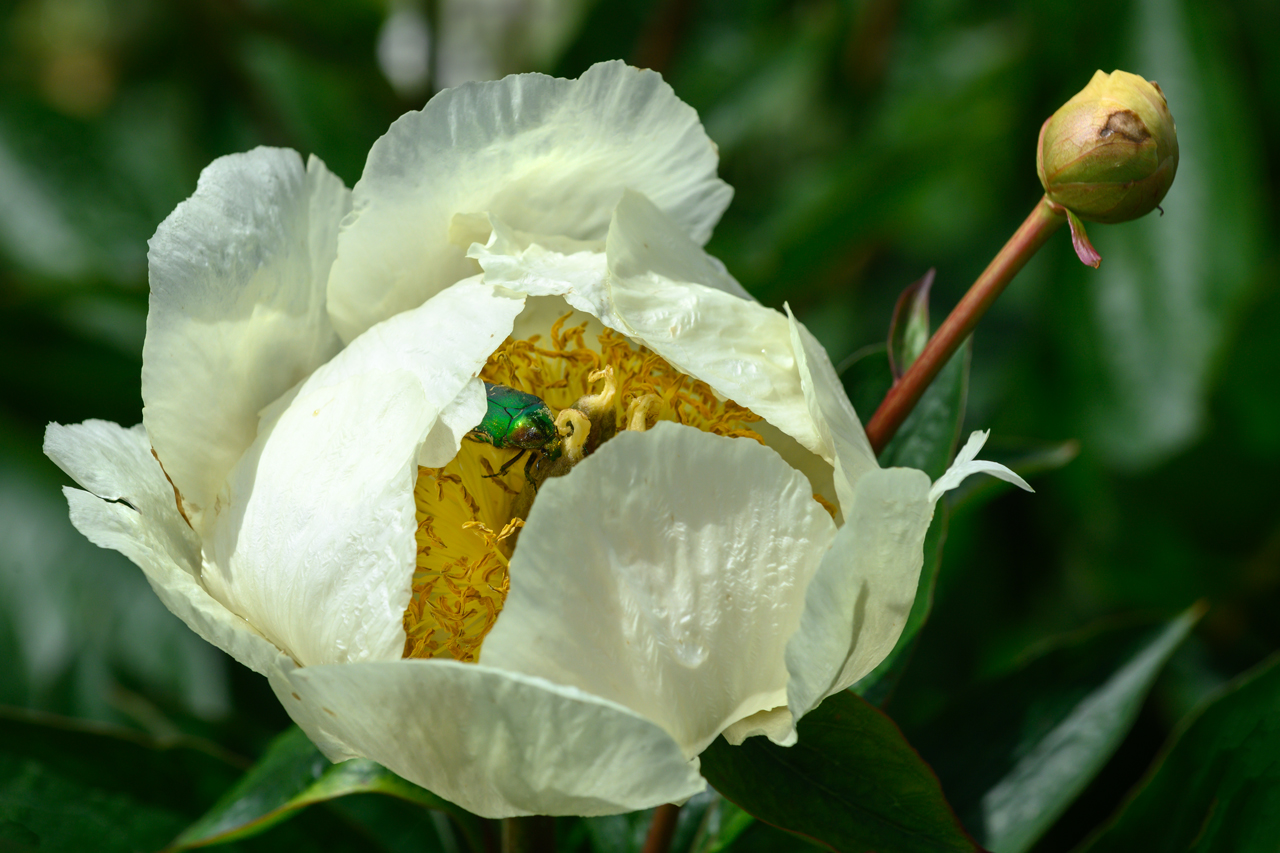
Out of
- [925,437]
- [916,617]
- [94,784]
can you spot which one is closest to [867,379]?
[925,437]

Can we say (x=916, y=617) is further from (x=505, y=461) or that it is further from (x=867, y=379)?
(x=505, y=461)

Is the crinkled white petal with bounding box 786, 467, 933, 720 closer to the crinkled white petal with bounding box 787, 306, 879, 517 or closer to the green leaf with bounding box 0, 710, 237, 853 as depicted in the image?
the crinkled white petal with bounding box 787, 306, 879, 517

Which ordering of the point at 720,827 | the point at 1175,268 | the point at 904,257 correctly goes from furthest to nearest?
the point at 904,257
the point at 1175,268
the point at 720,827

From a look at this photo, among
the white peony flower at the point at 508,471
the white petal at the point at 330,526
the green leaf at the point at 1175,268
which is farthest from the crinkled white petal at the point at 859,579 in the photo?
the green leaf at the point at 1175,268

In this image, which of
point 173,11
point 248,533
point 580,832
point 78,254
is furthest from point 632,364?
point 173,11

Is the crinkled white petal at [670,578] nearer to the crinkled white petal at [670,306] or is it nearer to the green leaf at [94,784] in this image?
the crinkled white petal at [670,306]
